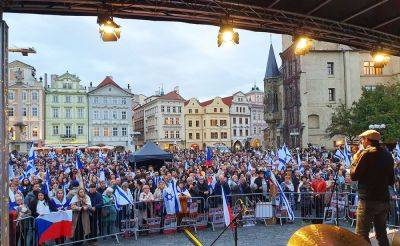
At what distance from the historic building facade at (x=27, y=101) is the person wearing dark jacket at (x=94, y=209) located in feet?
228

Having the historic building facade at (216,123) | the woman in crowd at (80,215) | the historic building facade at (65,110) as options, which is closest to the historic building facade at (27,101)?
the historic building facade at (65,110)

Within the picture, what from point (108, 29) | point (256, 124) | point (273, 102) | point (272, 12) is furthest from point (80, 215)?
point (256, 124)

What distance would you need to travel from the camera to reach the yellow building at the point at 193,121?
10425 centimetres

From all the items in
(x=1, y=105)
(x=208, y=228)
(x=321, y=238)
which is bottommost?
(x=208, y=228)

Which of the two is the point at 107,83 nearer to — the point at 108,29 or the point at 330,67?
the point at 330,67

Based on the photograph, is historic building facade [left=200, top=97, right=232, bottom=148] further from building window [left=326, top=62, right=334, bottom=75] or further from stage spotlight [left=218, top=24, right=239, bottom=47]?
stage spotlight [left=218, top=24, right=239, bottom=47]

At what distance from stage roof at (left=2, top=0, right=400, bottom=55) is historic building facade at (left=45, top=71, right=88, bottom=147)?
82.1 metres

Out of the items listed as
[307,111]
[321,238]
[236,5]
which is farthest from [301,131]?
[321,238]

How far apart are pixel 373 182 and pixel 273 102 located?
224ft

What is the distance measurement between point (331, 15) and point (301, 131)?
170 ft

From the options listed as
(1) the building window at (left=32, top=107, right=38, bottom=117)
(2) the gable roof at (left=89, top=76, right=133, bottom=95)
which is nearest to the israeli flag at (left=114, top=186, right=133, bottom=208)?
(1) the building window at (left=32, top=107, right=38, bottom=117)

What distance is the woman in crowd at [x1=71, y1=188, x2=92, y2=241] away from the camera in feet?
41.1

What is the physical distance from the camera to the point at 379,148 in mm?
6070

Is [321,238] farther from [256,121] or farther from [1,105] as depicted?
[256,121]
